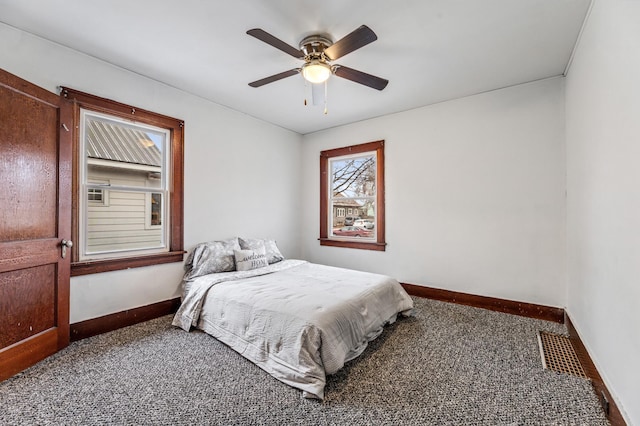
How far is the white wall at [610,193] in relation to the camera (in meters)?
1.41

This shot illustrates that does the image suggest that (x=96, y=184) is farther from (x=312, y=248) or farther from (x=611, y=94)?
(x=611, y=94)

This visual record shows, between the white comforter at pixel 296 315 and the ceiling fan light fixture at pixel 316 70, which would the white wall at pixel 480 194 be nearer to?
the white comforter at pixel 296 315

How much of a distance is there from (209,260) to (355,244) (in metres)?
2.26

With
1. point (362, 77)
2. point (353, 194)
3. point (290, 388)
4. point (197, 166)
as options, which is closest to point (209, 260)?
point (197, 166)

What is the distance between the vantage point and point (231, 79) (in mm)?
3092

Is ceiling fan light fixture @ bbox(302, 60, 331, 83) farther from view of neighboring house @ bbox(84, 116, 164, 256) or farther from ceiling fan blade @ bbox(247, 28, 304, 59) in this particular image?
view of neighboring house @ bbox(84, 116, 164, 256)

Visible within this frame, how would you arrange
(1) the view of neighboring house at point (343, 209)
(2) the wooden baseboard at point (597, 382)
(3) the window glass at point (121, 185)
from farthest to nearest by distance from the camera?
(1) the view of neighboring house at point (343, 209), (3) the window glass at point (121, 185), (2) the wooden baseboard at point (597, 382)

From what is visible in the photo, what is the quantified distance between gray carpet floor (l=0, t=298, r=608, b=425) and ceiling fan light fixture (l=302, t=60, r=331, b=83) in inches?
95.2

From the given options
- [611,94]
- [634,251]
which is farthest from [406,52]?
[634,251]

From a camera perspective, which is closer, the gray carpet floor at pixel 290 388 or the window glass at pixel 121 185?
the gray carpet floor at pixel 290 388

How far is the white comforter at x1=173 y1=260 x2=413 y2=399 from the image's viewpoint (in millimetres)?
1940

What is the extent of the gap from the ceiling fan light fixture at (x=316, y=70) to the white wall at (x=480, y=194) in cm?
201

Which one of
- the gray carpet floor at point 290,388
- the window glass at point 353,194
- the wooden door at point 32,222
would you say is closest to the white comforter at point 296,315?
the gray carpet floor at point 290,388

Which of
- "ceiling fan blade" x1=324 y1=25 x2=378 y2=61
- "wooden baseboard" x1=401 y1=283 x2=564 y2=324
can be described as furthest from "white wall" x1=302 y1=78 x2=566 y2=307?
"ceiling fan blade" x1=324 y1=25 x2=378 y2=61
